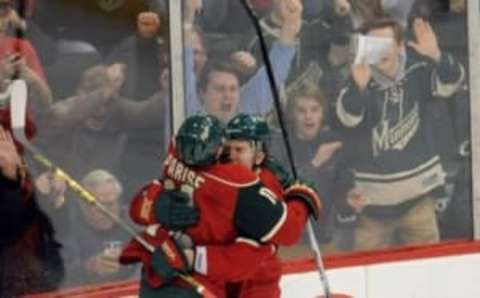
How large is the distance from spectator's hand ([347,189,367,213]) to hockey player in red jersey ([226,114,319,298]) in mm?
1466

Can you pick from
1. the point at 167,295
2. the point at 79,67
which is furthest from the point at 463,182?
the point at 167,295

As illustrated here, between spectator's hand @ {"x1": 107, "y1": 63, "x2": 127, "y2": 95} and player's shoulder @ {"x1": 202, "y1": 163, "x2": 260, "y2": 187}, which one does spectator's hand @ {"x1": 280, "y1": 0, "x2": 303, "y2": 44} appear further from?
player's shoulder @ {"x1": 202, "y1": 163, "x2": 260, "y2": 187}

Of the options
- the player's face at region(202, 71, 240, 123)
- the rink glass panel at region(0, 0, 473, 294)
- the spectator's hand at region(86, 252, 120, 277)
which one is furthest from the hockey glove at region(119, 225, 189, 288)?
the player's face at region(202, 71, 240, 123)

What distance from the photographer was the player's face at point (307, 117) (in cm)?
612

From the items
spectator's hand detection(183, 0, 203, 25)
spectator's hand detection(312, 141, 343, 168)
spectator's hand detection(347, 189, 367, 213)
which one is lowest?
spectator's hand detection(347, 189, 367, 213)

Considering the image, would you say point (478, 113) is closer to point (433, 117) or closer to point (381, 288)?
point (433, 117)

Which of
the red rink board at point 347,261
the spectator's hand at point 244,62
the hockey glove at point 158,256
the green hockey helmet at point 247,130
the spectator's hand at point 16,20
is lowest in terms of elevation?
the red rink board at point 347,261

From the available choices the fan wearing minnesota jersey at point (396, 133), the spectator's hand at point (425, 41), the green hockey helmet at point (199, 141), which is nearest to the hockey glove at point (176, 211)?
the green hockey helmet at point (199, 141)

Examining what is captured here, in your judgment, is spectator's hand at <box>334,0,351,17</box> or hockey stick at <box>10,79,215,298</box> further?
spectator's hand at <box>334,0,351,17</box>

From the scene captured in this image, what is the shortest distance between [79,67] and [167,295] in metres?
1.25

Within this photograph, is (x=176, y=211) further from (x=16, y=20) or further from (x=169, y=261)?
(x=16, y=20)

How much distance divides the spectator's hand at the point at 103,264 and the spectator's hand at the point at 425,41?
1.66 meters

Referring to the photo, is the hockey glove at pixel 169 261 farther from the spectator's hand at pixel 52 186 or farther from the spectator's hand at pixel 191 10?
the spectator's hand at pixel 191 10

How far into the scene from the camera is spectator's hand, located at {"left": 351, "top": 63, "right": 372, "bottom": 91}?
628 centimetres
